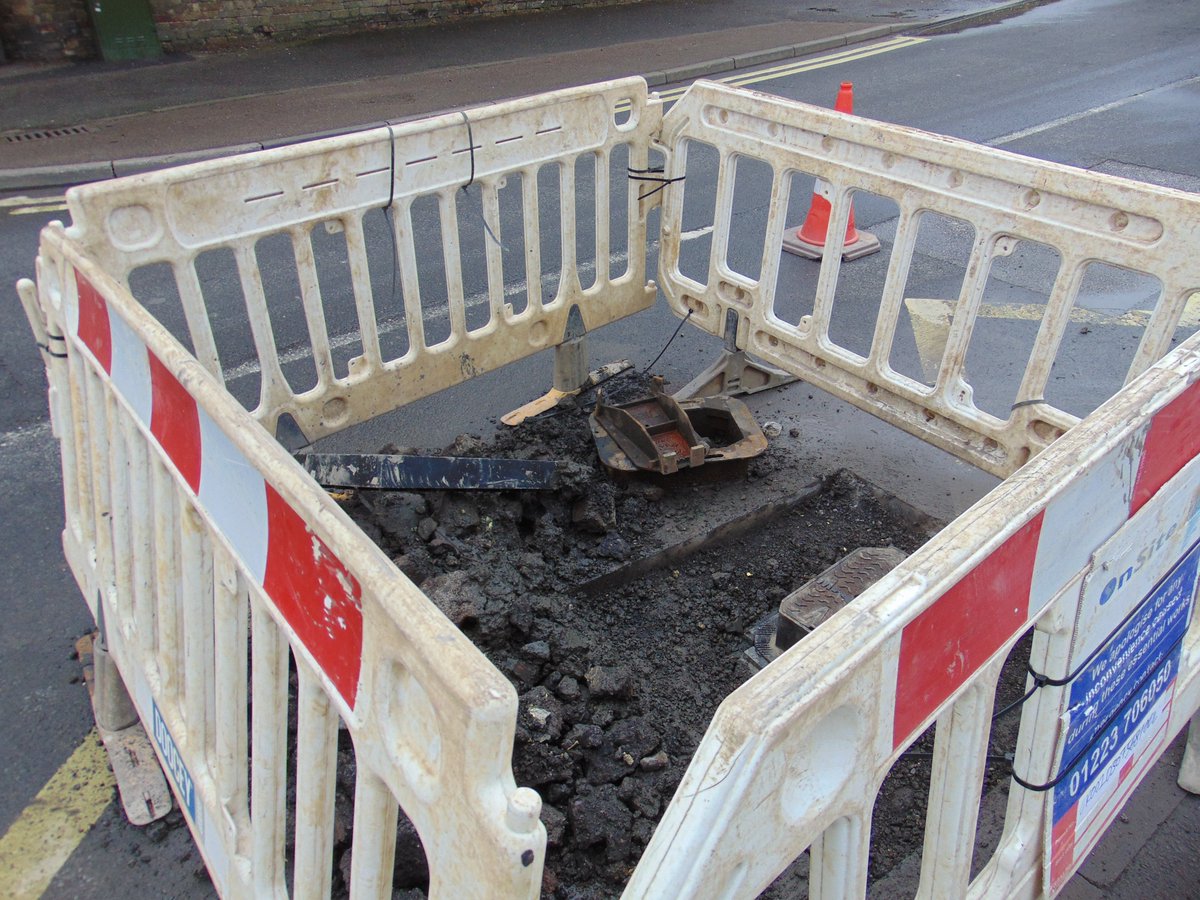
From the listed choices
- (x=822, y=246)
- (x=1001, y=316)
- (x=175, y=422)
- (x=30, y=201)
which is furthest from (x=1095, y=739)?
(x=30, y=201)

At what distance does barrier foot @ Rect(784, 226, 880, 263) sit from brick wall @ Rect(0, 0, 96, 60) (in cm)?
923

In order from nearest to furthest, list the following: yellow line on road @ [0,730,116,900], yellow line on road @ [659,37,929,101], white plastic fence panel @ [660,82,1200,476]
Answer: yellow line on road @ [0,730,116,900]
white plastic fence panel @ [660,82,1200,476]
yellow line on road @ [659,37,929,101]

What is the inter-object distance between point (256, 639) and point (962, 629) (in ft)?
4.06

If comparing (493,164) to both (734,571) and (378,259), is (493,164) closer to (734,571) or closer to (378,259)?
(734,571)

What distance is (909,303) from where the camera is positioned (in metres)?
6.29

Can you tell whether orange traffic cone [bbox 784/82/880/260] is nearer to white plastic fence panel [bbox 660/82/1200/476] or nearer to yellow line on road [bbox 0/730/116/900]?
white plastic fence panel [bbox 660/82/1200/476]

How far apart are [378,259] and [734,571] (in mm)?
3990

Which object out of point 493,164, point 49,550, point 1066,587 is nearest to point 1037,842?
point 1066,587

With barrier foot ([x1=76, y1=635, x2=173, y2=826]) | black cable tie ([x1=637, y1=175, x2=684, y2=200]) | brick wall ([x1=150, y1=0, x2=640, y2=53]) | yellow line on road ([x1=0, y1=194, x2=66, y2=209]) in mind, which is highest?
black cable tie ([x1=637, y1=175, x2=684, y2=200])

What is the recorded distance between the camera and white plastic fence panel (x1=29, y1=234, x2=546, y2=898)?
1249 millimetres

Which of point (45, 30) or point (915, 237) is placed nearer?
point (915, 237)

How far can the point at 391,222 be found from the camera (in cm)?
396

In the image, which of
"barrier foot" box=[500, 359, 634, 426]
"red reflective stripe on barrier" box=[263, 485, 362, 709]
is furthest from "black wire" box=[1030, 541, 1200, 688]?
"barrier foot" box=[500, 359, 634, 426]

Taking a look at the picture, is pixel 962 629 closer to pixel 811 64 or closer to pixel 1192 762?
pixel 1192 762
